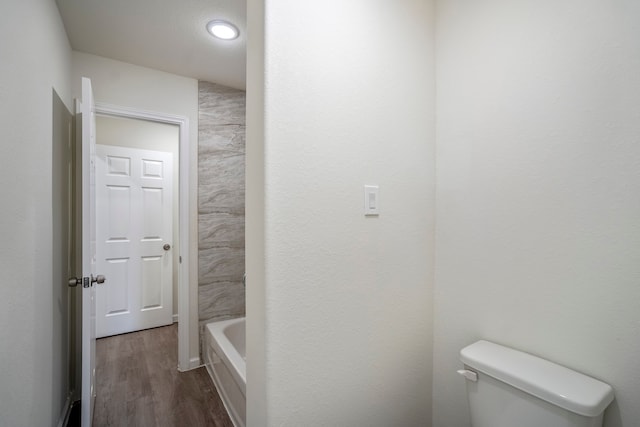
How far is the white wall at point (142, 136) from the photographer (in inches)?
122

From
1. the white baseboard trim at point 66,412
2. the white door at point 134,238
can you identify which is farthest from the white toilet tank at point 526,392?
the white door at point 134,238

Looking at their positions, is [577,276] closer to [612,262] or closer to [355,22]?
[612,262]

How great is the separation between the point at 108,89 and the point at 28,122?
112 cm

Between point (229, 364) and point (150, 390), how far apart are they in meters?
0.82

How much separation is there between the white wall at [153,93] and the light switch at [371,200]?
183 centimetres

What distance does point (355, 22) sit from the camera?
43.1 inches

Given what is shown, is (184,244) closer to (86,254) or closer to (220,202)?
(220,202)

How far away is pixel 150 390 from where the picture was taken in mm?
2105

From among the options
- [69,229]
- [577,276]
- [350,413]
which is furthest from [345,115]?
[69,229]

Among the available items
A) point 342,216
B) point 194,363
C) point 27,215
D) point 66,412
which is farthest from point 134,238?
point 342,216

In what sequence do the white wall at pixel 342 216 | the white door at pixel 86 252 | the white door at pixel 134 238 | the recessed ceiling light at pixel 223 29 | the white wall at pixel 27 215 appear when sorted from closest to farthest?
the white wall at pixel 342 216 → the white wall at pixel 27 215 → the white door at pixel 86 252 → the recessed ceiling light at pixel 223 29 → the white door at pixel 134 238

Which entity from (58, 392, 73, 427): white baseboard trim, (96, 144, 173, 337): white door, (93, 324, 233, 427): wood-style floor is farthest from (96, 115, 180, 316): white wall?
(58, 392, 73, 427): white baseboard trim

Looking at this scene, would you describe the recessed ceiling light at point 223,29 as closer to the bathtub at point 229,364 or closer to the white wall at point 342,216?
the white wall at point 342,216

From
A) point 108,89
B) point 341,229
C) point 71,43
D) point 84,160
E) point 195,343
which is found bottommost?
point 195,343
